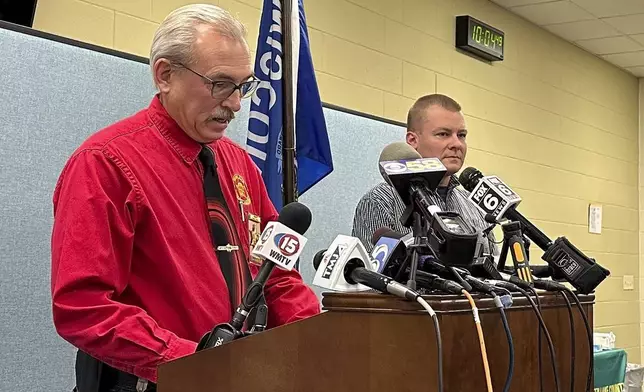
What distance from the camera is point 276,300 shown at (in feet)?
6.00

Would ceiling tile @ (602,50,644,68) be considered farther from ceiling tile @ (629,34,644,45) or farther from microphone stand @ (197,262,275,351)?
microphone stand @ (197,262,275,351)

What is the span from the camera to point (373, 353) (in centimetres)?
117

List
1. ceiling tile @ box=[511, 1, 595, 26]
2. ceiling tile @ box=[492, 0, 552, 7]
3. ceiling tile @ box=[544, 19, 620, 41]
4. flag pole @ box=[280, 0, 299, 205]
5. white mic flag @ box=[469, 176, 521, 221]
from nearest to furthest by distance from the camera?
white mic flag @ box=[469, 176, 521, 221]
flag pole @ box=[280, 0, 299, 205]
ceiling tile @ box=[492, 0, 552, 7]
ceiling tile @ box=[511, 1, 595, 26]
ceiling tile @ box=[544, 19, 620, 41]

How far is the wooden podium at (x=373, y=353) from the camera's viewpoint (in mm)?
1128

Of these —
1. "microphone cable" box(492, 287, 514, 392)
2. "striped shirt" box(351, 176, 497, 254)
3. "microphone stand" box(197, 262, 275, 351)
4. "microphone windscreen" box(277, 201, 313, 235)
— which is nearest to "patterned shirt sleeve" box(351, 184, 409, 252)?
"striped shirt" box(351, 176, 497, 254)

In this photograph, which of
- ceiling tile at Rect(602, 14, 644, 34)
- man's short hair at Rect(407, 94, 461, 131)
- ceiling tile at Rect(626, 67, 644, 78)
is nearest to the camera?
man's short hair at Rect(407, 94, 461, 131)

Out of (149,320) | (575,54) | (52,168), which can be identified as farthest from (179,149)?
(575,54)

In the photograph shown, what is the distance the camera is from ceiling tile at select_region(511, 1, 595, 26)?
18.5 ft

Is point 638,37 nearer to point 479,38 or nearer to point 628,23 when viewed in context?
point 628,23

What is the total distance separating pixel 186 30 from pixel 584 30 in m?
4.95

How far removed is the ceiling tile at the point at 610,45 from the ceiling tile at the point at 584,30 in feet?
0.37

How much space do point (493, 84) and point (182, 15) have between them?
4.01 metres

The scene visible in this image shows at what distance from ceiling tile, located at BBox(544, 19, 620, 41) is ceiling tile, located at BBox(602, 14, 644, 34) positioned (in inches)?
1.9

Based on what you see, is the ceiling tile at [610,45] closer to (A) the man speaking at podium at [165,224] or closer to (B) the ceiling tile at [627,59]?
(B) the ceiling tile at [627,59]
